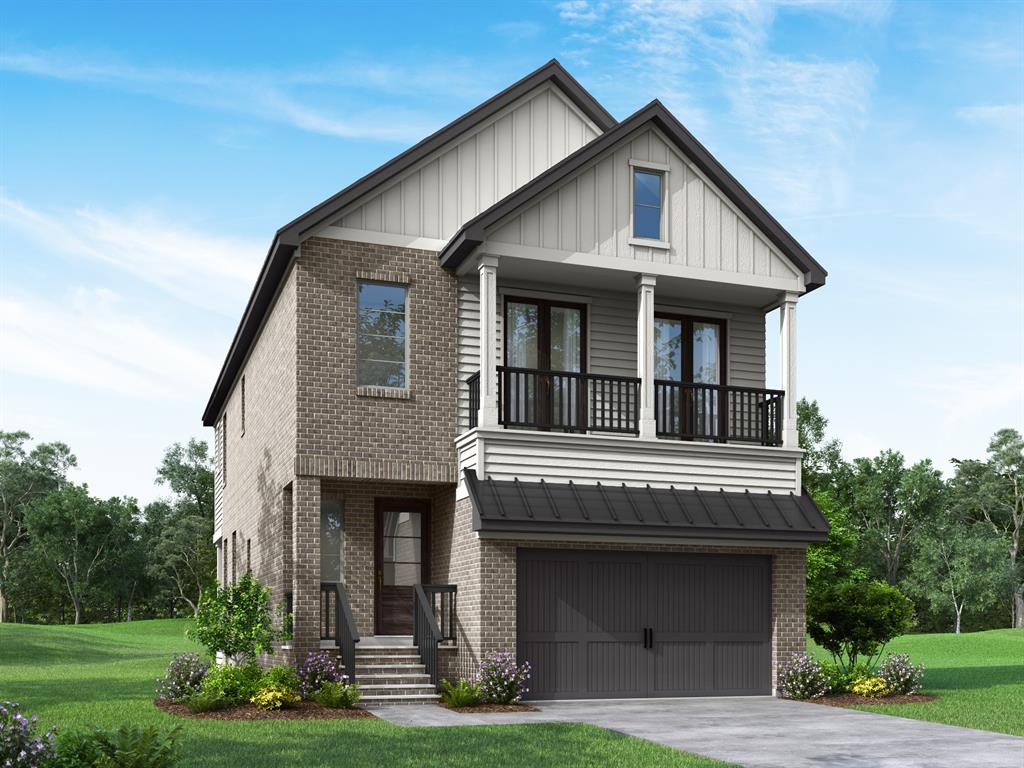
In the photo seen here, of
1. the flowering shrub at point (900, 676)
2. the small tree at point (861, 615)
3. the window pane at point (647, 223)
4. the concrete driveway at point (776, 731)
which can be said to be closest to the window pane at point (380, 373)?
the window pane at point (647, 223)

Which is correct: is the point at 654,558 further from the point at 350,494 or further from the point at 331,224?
the point at 331,224

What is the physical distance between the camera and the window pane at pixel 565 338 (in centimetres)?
1981

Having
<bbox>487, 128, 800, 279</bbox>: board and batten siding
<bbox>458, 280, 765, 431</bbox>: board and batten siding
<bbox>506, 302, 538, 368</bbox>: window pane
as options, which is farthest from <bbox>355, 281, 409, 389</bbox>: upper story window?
<bbox>487, 128, 800, 279</bbox>: board and batten siding

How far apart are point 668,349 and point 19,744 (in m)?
14.5

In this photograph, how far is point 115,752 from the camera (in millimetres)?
8398

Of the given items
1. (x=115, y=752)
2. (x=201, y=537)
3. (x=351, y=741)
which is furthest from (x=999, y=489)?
(x=115, y=752)

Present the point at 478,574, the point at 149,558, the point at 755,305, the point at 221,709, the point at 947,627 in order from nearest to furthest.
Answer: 1. the point at 221,709
2. the point at 478,574
3. the point at 755,305
4. the point at 947,627
5. the point at 149,558

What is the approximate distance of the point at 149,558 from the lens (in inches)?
2963

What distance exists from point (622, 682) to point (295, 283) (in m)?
8.22

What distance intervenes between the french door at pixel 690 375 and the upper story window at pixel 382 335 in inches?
170

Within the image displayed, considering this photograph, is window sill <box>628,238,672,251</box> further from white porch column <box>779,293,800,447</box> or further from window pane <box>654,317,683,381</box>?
white porch column <box>779,293,800,447</box>

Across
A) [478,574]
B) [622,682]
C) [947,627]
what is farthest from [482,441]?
[947,627]

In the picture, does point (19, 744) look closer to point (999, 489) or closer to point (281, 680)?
point (281, 680)

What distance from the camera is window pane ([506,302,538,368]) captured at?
19.5 meters
